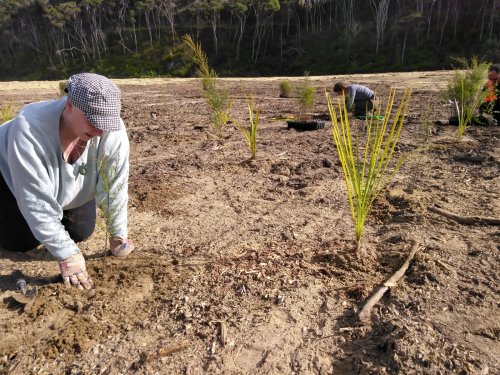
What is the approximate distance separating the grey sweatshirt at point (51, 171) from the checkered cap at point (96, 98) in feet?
0.83

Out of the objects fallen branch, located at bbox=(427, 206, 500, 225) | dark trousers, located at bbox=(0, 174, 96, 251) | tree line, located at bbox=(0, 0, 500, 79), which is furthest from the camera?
tree line, located at bbox=(0, 0, 500, 79)

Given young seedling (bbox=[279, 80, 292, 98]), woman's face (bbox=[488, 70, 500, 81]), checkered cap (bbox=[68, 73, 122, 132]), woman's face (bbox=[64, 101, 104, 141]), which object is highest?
checkered cap (bbox=[68, 73, 122, 132])

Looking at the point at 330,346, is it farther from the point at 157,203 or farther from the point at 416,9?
the point at 416,9

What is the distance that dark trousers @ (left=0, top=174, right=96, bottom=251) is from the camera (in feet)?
7.25

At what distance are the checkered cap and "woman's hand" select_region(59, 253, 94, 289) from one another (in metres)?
0.69

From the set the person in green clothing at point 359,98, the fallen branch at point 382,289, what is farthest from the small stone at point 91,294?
the person in green clothing at point 359,98

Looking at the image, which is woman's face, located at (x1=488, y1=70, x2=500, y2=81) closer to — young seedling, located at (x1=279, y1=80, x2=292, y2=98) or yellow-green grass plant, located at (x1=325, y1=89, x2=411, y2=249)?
yellow-green grass plant, located at (x1=325, y1=89, x2=411, y2=249)

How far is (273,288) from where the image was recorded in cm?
195

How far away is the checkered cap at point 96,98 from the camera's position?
5.18ft

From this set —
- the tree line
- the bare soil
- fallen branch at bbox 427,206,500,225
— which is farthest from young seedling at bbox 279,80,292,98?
the tree line

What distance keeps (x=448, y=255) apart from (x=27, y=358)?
2.05m

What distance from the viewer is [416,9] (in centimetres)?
2942

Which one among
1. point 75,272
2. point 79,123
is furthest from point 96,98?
point 75,272

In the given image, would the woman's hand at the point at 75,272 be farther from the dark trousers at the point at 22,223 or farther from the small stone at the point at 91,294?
the dark trousers at the point at 22,223
